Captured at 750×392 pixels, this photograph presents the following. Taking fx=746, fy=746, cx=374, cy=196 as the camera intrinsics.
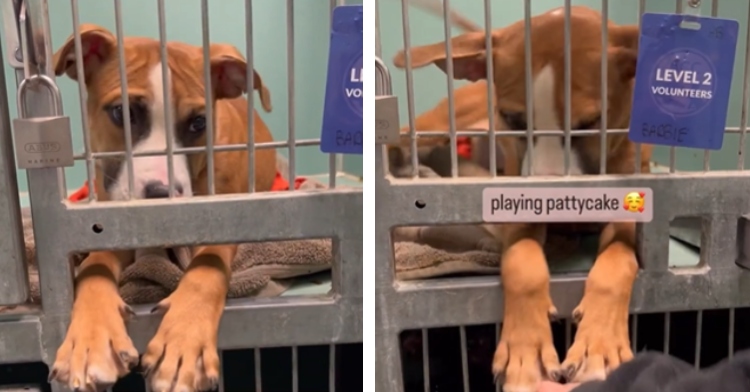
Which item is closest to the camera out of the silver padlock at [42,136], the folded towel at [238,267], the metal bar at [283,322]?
the silver padlock at [42,136]

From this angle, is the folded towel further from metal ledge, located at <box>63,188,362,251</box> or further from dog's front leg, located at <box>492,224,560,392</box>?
dog's front leg, located at <box>492,224,560,392</box>

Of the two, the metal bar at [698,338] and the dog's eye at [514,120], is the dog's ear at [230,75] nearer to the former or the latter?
the dog's eye at [514,120]

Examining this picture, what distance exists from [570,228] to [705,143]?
287 millimetres

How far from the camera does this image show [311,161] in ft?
5.12

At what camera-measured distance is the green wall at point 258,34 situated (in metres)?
1.16

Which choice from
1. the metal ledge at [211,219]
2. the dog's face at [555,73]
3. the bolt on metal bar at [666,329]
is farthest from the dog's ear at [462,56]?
the bolt on metal bar at [666,329]

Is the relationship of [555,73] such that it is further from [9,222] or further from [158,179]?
[9,222]

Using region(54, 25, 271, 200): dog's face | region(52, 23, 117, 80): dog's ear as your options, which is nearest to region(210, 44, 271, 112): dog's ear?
region(54, 25, 271, 200): dog's face

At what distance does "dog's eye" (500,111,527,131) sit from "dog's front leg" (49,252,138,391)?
60 centimetres

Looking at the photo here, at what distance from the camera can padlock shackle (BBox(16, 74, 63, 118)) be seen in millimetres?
882

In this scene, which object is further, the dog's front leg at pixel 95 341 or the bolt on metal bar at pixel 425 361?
the bolt on metal bar at pixel 425 361

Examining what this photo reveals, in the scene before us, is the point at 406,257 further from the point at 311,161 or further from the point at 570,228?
the point at 311,161

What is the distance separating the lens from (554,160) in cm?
106

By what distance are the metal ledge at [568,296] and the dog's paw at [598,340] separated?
3cm
